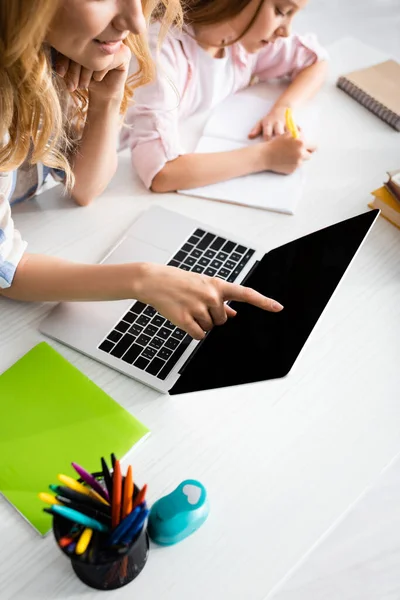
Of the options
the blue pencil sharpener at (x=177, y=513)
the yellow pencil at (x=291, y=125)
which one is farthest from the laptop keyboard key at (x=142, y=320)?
the yellow pencil at (x=291, y=125)

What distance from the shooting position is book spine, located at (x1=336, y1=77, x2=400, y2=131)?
1.26m

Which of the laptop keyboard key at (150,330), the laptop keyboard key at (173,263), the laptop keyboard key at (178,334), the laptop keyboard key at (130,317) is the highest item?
the laptop keyboard key at (173,263)

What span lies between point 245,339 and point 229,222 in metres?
0.32

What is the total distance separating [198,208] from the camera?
3.61 ft

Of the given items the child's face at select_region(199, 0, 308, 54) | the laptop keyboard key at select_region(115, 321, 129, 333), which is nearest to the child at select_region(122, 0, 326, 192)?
the child's face at select_region(199, 0, 308, 54)

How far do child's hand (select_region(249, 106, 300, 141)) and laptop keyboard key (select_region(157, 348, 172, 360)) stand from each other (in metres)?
0.56

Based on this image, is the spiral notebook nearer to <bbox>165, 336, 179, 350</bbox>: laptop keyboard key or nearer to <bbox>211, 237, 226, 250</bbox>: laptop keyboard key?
<bbox>211, 237, 226, 250</bbox>: laptop keyboard key

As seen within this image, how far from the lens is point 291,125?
120cm

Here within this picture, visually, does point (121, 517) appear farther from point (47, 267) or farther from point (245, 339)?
point (47, 267)

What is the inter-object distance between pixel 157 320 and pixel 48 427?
0.23 metres

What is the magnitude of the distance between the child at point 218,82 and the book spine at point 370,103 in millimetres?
54

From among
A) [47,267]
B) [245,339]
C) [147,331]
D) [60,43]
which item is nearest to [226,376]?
[245,339]

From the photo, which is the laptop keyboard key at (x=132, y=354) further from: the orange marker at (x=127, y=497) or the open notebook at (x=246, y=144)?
the open notebook at (x=246, y=144)

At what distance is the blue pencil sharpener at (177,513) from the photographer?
69 centimetres
